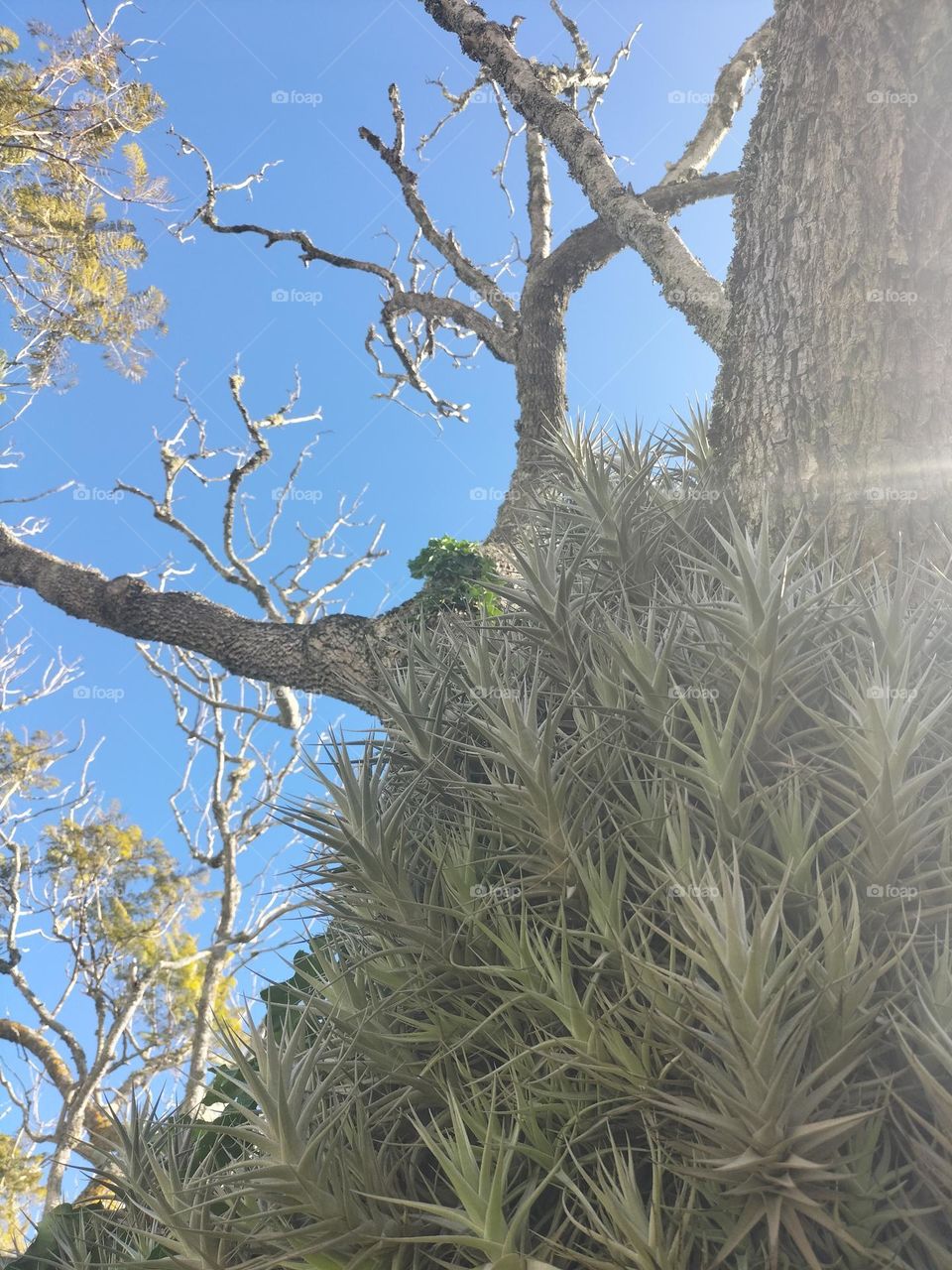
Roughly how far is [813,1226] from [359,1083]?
76 centimetres

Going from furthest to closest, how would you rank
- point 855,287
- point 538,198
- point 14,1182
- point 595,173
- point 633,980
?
point 14,1182
point 538,198
point 595,173
point 855,287
point 633,980

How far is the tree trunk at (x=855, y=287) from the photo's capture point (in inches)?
87.7

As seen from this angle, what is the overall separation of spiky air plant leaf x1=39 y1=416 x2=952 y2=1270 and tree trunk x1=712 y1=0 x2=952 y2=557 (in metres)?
0.62

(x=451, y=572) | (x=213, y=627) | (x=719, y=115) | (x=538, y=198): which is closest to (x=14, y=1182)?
(x=213, y=627)

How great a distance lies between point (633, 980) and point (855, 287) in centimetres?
199

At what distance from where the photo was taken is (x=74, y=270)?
7477 mm

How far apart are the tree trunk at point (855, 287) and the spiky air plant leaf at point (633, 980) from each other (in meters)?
0.62

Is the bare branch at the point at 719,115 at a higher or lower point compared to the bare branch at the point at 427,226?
higher

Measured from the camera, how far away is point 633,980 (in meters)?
1.23

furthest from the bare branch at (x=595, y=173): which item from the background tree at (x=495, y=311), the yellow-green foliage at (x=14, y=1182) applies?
the yellow-green foliage at (x=14, y=1182)

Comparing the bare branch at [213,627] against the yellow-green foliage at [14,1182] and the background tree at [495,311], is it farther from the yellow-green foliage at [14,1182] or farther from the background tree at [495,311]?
the yellow-green foliage at [14,1182]

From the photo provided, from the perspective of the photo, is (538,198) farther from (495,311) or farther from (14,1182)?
(14,1182)

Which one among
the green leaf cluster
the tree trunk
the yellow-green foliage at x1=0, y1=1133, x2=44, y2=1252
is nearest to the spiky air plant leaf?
the tree trunk

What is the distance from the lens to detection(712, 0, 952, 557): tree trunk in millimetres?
2227
